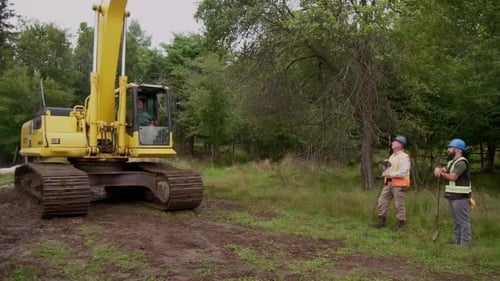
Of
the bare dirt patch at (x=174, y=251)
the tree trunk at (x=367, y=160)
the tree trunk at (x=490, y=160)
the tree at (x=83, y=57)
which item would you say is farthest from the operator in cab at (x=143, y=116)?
the tree at (x=83, y=57)

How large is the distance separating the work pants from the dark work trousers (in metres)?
1.14

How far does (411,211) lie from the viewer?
937cm

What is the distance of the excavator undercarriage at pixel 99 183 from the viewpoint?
918cm

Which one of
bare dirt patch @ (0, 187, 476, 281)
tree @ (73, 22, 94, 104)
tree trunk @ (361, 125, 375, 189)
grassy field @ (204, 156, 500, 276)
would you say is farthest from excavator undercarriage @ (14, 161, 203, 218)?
tree @ (73, 22, 94, 104)

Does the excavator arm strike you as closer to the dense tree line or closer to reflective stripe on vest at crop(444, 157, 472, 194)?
the dense tree line

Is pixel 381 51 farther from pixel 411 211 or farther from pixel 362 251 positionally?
pixel 362 251

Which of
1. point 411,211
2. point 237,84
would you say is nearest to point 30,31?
point 237,84

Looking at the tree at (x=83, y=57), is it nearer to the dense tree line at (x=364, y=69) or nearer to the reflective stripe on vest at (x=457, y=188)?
the dense tree line at (x=364, y=69)

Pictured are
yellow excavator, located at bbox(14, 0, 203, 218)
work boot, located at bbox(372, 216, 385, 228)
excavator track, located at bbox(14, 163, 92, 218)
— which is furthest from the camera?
yellow excavator, located at bbox(14, 0, 203, 218)

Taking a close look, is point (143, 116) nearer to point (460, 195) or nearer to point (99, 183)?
point (99, 183)

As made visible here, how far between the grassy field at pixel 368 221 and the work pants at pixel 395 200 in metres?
0.25

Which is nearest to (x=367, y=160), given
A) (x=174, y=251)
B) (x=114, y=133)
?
(x=114, y=133)

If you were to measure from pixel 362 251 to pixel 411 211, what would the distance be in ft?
9.25

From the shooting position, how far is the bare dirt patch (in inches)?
223
